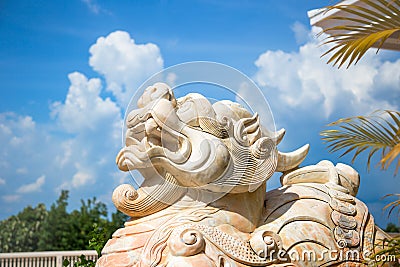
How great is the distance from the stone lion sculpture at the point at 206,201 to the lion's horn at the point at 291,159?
32cm

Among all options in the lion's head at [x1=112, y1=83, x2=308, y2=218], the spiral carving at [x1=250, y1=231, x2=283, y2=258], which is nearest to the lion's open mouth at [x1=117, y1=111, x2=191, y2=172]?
the lion's head at [x1=112, y1=83, x2=308, y2=218]

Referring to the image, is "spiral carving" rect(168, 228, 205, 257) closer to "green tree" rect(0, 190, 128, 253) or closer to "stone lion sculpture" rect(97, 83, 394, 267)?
"stone lion sculpture" rect(97, 83, 394, 267)

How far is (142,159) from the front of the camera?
9.09ft

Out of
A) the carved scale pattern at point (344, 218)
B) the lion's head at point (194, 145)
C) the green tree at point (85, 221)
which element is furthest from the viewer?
the green tree at point (85, 221)

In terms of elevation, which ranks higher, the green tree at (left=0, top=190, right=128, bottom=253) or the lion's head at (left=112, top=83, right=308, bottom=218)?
the green tree at (left=0, top=190, right=128, bottom=253)

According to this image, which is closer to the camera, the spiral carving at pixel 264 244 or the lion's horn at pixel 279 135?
the spiral carving at pixel 264 244

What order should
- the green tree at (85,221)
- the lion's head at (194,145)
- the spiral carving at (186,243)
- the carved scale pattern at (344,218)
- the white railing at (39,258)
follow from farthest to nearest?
the green tree at (85,221) < the white railing at (39,258) < the carved scale pattern at (344,218) < the lion's head at (194,145) < the spiral carving at (186,243)

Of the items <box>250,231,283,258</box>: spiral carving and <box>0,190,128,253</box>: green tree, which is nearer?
<box>250,231,283,258</box>: spiral carving

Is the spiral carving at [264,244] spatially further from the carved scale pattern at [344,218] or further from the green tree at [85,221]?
the green tree at [85,221]

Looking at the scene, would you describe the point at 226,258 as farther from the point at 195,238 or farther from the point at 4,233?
the point at 4,233

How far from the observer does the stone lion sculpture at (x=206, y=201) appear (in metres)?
2.73

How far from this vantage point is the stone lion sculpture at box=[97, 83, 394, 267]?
8.96 ft

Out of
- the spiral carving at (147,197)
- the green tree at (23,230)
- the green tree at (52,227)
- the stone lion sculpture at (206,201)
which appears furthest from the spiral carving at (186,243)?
the green tree at (23,230)

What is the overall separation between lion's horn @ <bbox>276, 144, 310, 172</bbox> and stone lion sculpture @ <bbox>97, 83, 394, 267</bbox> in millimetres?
322
